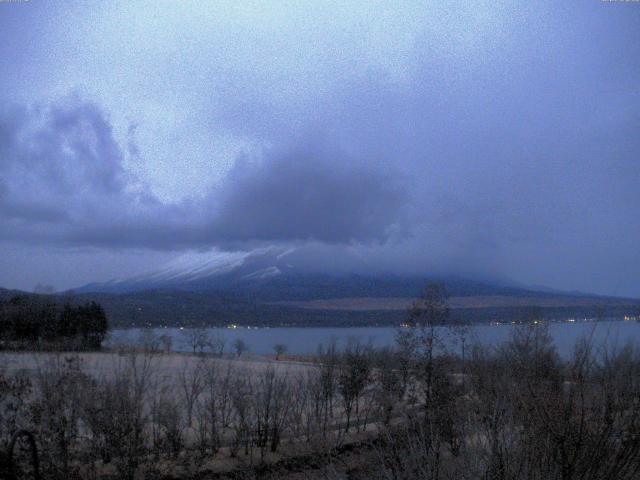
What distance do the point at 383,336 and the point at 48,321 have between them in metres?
30.1

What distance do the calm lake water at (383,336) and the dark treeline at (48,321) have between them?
1.93 meters

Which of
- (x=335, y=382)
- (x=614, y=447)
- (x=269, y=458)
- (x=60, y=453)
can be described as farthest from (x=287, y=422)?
(x=614, y=447)

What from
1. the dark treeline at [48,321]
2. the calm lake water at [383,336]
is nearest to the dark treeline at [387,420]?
the calm lake water at [383,336]

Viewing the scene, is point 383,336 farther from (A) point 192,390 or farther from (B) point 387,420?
(B) point 387,420

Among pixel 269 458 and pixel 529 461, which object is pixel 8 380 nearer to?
pixel 269 458

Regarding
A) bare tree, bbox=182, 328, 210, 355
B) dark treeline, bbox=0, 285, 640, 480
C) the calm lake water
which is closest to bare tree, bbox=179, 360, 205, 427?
dark treeline, bbox=0, 285, 640, 480

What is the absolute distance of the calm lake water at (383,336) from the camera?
1030cm

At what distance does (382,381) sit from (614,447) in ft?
51.4

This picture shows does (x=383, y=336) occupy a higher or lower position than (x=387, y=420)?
lower

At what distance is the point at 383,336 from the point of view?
201ft

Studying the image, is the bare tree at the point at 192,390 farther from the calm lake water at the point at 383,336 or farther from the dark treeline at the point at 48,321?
the dark treeline at the point at 48,321

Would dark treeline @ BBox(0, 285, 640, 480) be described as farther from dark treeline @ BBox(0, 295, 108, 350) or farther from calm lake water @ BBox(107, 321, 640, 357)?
dark treeline @ BBox(0, 295, 108, 350)

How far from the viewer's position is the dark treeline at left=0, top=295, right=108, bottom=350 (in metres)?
44.9

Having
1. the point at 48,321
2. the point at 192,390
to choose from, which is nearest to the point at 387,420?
the point at 192,390
